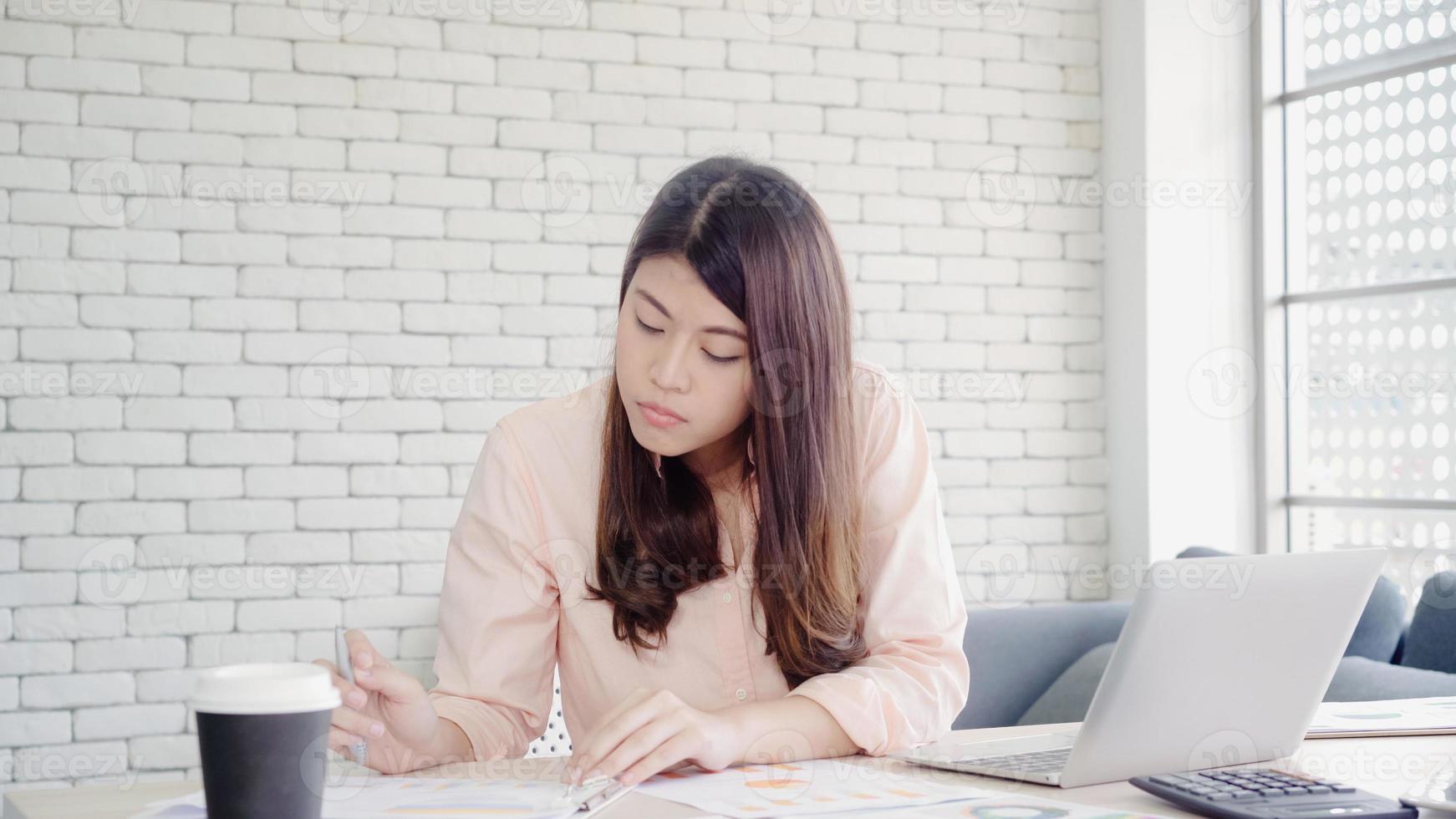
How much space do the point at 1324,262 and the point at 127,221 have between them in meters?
3.13

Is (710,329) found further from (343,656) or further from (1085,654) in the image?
(1085,654)

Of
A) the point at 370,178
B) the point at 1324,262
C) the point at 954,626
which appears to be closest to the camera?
the point at 954,626

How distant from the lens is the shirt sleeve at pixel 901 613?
1426 mm

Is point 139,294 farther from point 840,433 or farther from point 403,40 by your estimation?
point 840,433

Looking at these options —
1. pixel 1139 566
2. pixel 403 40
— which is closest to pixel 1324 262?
pixel 1139 566

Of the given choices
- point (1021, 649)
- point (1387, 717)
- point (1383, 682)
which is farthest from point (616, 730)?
point (1021, 649)

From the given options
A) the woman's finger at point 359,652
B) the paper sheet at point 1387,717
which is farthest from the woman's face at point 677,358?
the paper sheet at point 1387,717

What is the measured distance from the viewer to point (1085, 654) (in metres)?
3.26

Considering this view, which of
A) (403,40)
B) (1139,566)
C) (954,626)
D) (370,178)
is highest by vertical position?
(403,40)

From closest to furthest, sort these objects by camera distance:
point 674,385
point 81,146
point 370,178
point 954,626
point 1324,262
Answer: point 674,385, point 954,626, point 81,146, point 370,178, point 1324,262

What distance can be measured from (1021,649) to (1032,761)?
1.99m

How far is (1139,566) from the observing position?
12.5ft

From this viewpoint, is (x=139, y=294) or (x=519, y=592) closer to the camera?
(x=519, y=592)

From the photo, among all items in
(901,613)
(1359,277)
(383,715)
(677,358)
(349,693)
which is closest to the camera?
(349,693)
